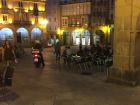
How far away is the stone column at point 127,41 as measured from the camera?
392 inches

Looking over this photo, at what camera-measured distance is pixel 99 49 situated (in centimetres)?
1684

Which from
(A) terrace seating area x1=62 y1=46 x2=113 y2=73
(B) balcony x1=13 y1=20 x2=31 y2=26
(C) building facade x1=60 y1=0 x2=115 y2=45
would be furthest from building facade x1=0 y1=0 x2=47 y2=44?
(A) terrace seating area x1=62 y1=46 x2=113 y2=73

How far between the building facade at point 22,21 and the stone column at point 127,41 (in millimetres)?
30711

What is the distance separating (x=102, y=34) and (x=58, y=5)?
11484mm

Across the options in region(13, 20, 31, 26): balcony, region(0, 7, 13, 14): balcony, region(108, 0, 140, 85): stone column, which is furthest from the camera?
region(13, 20, 31, 26): balcony

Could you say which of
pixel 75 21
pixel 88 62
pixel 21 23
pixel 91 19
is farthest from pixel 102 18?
pixel 88 62

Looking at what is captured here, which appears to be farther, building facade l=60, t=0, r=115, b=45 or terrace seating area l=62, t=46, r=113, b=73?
building facade l=60, t=0, r=115, b=45

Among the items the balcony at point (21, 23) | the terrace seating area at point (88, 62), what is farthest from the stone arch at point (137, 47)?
the balcony at point (21, 23)

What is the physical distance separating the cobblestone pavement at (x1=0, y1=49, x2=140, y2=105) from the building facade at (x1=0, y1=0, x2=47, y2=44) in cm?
2966

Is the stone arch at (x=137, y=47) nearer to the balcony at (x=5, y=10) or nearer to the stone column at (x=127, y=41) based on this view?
the stone column at (x=127, y=41)

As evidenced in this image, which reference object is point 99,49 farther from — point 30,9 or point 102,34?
point 30,9

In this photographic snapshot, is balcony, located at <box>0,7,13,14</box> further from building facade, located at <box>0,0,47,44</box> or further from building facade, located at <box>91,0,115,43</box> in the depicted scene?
building facade, located at <box>91,0,115,43</box>

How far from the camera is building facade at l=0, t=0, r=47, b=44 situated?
41344mm

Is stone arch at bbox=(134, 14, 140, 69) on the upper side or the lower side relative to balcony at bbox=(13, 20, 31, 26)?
lower
